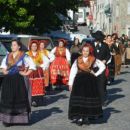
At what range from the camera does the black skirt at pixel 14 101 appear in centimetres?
1113

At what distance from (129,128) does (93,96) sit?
860mm

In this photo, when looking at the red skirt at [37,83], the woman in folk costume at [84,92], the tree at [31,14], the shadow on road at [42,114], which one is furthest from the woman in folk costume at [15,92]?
the tree at [31,14]

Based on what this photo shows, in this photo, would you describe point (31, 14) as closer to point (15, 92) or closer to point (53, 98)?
point (53, 98)

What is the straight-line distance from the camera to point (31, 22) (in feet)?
106

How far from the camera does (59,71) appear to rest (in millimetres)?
19016

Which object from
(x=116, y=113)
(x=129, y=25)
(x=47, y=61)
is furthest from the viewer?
(x=129, y=25)

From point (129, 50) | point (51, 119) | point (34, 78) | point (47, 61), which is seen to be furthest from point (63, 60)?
point (129, 50)

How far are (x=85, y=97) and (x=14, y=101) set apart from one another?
1.27 meters

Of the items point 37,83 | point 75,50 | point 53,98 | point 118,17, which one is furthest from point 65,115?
point 118,17

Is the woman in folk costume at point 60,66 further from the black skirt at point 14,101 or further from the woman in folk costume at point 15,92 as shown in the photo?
the black skirt at point 14,101

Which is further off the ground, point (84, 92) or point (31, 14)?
point (31, 14)

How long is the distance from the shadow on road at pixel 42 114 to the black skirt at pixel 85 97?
3.21 ft

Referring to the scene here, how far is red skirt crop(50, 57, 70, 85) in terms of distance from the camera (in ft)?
61.8

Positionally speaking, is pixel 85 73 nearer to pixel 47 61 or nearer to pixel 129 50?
pixel 47 61
